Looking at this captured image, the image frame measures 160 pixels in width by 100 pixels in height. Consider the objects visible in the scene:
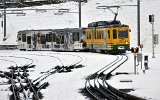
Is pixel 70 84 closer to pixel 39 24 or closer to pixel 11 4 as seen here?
pixel 39 24

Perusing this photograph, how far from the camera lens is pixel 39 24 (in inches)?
2997

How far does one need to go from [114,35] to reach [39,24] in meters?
39.6

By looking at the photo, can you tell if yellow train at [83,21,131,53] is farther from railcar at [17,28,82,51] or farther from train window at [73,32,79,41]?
railcar at [17,28,82,51]

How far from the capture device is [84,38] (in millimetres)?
43750

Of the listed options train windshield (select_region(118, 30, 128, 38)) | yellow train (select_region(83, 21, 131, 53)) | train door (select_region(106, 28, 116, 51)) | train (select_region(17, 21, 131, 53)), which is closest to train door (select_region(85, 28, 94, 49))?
train (select_region(17, 21, 131, 53))

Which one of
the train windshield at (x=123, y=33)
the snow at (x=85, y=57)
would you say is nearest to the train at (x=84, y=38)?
the train windshield at (x=123, y=33)

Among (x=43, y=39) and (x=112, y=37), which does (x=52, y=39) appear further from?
(x=112, y=37)

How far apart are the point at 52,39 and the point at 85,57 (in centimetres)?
1336

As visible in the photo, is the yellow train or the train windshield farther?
the train windshield

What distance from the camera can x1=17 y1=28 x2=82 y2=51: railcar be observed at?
1788 inches

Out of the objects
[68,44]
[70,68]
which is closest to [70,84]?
[70,68]

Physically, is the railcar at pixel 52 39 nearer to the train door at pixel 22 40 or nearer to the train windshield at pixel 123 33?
the train door at pixel 22 40

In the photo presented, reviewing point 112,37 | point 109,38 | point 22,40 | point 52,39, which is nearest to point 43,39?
point 52,39

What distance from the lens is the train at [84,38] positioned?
125 feet
